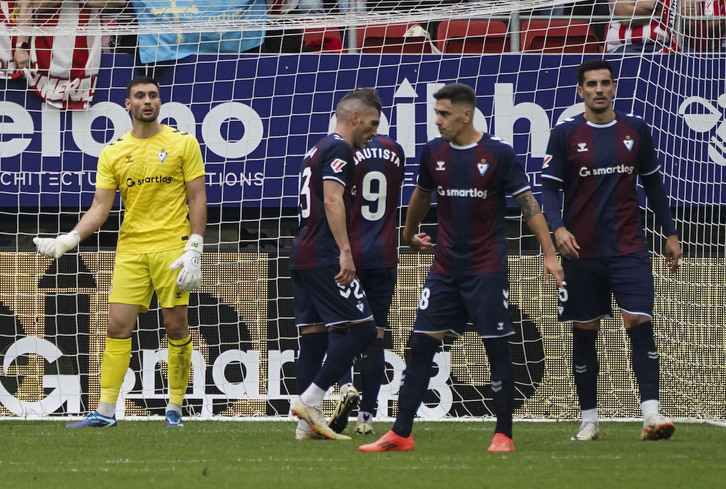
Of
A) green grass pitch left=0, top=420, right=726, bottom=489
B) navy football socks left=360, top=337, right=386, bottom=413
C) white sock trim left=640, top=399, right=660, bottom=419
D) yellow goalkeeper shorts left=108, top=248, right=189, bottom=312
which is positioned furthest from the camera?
yellow goalkeeper shorts left=108, top=248, right=189, bottom=312

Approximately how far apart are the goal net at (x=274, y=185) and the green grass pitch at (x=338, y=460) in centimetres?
129

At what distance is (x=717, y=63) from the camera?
917cm

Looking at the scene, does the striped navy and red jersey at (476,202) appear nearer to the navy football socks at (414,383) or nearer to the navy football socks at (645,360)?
the navy football socks at (414,383)

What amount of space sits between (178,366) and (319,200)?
1566 millimetres

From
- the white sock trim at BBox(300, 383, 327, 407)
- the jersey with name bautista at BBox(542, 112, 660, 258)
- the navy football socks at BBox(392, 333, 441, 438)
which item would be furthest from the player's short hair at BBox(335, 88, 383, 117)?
the white sock trim at BBox(300, 383, 327, 407)

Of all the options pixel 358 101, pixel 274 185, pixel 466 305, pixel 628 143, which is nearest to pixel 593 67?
pixel 628 143

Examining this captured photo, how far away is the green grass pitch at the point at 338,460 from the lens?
16.2 feet

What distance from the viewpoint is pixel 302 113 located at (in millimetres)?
9219

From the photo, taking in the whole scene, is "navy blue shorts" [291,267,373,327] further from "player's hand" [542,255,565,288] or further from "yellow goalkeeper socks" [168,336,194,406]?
"yellow goalkeeper socks" [168,336,194,406]

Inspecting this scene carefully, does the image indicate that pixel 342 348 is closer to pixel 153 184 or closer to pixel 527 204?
pixel 527 204

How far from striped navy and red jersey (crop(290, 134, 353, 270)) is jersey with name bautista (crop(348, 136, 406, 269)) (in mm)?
145

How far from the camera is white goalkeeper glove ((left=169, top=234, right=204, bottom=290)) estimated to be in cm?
722

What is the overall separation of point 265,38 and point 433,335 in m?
4.12

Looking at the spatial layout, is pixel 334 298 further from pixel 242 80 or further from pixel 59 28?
pixel 59 28
